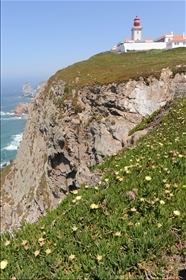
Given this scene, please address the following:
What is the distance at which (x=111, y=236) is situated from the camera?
4887mm

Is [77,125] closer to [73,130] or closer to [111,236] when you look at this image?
[73,130]

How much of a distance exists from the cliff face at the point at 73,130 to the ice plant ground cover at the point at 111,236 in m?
16.0

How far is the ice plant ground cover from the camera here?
4.21 meters

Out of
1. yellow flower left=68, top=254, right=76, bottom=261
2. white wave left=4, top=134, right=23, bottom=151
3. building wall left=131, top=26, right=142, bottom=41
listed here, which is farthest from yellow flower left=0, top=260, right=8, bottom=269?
white wave left=4, top=134, right=23, bottom=151

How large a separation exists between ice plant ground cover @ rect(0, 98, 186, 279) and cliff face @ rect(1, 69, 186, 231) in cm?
1597

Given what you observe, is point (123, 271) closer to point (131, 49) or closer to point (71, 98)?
point (71, 98)

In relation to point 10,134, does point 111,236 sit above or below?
above

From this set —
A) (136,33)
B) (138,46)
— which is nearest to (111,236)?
(138,46)

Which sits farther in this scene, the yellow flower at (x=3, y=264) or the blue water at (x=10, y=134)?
the blue water at (x=10, y=134)

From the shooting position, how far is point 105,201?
5.97m

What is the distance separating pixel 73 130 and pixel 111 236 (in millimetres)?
33924

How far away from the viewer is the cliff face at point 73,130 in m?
32.5

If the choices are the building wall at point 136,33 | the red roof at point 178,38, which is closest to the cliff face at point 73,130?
the red roof at point 178,38

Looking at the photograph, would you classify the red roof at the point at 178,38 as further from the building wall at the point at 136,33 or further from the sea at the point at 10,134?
the sea at the point at 10,134
